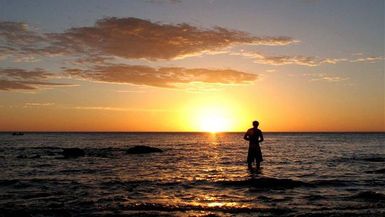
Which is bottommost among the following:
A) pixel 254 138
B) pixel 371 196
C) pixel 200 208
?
pixel 200 208

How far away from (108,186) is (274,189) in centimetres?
864

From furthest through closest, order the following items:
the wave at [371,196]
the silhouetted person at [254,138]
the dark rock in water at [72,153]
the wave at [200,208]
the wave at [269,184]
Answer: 1. the dark rock in water at [72,153]
2. the silhouetted person at [254,138]
3. the wave at [269,184]
4. the wave at [371,196]
5. the wave at [200,208]

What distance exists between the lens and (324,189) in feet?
69.2

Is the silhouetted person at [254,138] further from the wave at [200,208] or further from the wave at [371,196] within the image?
the wave at [200,208]

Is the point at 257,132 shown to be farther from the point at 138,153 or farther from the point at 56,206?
the point at 138,153

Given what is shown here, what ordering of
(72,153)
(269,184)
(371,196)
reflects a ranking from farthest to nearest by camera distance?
1. (72,153)
2. (269,184)
3. (371,196)

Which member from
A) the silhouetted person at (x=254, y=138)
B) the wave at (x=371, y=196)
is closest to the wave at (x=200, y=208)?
the wave at (x=371, y=196)

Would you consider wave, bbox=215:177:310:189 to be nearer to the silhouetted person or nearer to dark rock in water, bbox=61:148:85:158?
the silhouetted person

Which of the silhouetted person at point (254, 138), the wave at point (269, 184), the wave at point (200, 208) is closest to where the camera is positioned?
the wave at point (200, 208)

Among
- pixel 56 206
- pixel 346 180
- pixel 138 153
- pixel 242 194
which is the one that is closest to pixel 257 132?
pixel 346 180

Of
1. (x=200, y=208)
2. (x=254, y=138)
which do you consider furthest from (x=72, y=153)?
(x=200, y=208)

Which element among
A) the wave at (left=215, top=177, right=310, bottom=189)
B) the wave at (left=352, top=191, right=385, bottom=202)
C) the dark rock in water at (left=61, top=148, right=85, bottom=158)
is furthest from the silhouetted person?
the dark rock in water at (left=61, top=148, right=85, bottom=158)

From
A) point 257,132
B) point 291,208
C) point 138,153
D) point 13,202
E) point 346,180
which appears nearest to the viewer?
point 291,208

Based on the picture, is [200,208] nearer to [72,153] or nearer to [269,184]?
[269,184]
